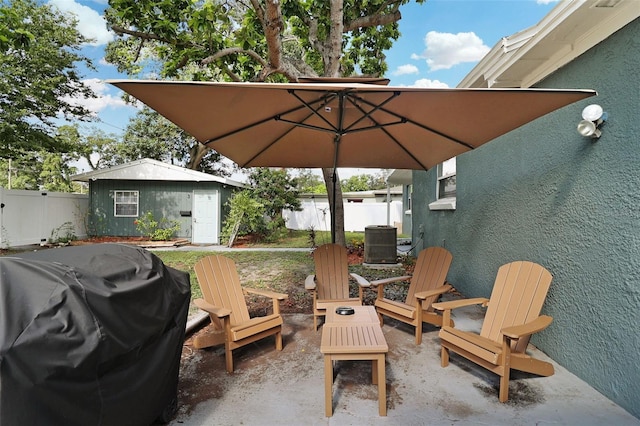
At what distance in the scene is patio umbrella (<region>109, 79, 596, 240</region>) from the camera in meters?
2.13

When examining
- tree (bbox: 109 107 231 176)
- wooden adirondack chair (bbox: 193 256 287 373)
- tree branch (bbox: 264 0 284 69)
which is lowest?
wooden adirondack chair (bbox: 193 256 287 373)

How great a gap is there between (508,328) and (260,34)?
743 centimetres

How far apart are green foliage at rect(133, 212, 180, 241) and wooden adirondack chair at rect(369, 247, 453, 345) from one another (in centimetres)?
998

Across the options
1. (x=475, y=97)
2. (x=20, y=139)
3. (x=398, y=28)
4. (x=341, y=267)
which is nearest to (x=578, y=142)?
(x=475, y=97)

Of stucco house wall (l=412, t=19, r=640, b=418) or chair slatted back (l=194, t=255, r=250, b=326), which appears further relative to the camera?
chair slatted back (l=194, t=255, r=250, b=326)

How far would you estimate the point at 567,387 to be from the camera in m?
2.59

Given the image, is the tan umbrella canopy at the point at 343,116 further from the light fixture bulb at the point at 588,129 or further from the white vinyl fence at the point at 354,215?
the white vinyl fence at the point at 354,215

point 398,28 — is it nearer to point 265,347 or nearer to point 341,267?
point 341,267

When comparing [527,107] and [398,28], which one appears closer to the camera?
[527,107]

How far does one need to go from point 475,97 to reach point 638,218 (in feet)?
4.66

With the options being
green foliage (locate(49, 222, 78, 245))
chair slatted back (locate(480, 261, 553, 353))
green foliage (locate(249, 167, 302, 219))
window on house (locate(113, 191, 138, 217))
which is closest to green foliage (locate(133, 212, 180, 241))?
window on house (locate(113, 191, 138, 217))

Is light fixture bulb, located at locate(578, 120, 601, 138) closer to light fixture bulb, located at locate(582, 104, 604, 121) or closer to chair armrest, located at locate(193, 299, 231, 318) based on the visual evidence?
light fixture bulb, located at locate(582, 104, 604, 121)

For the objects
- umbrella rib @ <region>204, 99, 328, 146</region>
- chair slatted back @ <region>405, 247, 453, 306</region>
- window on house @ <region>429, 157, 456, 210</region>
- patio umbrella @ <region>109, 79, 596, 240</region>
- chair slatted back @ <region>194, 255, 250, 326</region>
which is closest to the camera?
patio umbrella @ <region>109, 79, 596, 240</region>

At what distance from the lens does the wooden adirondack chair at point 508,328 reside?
7.82 ft
